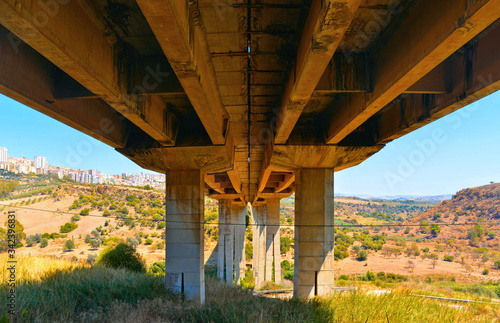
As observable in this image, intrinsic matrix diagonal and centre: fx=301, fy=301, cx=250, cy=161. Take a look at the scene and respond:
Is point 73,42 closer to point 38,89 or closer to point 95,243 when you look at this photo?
point 38,89

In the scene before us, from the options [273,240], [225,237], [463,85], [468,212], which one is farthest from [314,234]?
[468,212]

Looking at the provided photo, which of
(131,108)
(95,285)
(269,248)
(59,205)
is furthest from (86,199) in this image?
(131,108)

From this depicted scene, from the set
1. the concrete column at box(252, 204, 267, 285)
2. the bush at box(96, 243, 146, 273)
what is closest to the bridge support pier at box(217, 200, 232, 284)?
the concrete column at box(252, 204, 267, 285)

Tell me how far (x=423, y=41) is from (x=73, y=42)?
17.3ft

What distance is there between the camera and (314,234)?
12.2 meters

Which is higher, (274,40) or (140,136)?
(274,40)

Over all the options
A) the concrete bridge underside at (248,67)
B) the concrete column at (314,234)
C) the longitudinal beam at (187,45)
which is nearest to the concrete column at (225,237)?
the concrete column at (314,234)

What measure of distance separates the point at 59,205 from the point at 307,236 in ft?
253

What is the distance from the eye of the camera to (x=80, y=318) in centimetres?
782

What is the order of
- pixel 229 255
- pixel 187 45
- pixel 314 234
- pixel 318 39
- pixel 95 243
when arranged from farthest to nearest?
pixel 95 243 < pixel 229 255 < pixel 314 234 < pixel 187 45 < pixel 318 39

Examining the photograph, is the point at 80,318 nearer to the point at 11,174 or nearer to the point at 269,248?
the point at 269,248

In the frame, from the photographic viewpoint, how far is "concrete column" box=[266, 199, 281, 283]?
108 feet

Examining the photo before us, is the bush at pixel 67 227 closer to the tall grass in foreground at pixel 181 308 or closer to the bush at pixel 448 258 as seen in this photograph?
the tall grass in foreground at pixel 181 308

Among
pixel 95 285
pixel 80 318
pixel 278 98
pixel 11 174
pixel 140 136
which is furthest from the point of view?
pixel 11 174
